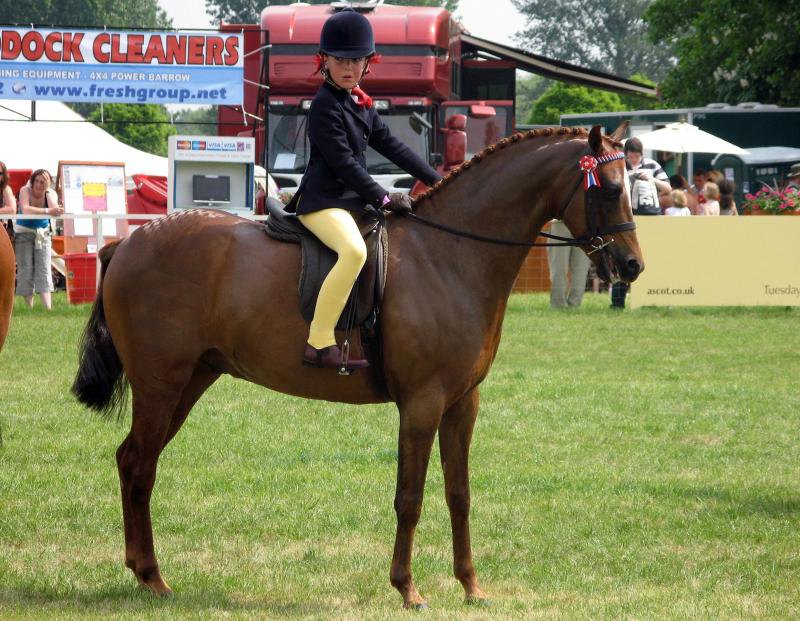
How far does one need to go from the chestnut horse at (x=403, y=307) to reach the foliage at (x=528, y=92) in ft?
333

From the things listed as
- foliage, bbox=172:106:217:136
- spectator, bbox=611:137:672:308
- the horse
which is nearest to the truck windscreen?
spectator, bbox=611:137:672:308

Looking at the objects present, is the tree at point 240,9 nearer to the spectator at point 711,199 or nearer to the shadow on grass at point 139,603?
the spectator at point 711,199

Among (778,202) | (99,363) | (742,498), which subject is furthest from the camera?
(778,202)

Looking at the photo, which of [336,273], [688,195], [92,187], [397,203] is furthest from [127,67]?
[336,273]

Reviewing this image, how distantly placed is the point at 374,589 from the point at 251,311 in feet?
5.11

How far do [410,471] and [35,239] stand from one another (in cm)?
1447

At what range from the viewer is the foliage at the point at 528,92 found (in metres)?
108

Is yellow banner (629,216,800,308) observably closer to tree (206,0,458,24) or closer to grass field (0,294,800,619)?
grass field (0,294,800,619)

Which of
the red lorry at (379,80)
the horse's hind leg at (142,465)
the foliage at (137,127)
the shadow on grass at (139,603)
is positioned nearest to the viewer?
the shadow on grass at (139,603)

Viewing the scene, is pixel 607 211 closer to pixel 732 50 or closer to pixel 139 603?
pixel 139 603

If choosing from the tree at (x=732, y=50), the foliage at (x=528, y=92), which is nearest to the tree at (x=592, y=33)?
the foliage at (x=528, y=92)

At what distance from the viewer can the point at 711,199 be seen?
2153cm

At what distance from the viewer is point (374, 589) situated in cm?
653

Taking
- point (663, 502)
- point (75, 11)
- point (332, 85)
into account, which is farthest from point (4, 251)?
point (75, 11)
